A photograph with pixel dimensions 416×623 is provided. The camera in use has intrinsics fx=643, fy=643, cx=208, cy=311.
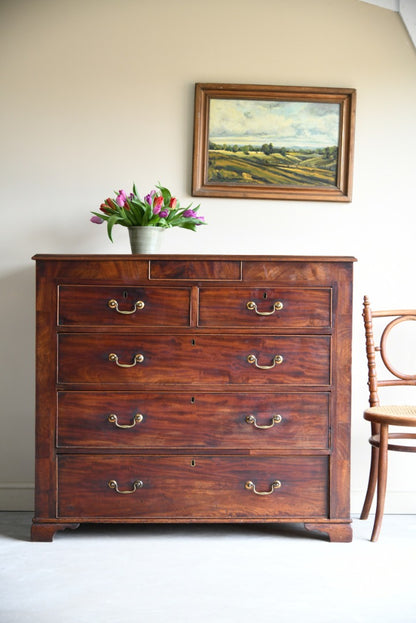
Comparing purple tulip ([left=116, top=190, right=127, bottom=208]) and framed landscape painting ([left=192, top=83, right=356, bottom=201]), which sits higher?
framed landscape painting ([left=192, top=83, right=356, bottom=201])

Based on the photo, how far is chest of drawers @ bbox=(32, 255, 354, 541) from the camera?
106 inches

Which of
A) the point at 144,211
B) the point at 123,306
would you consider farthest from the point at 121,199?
the point at 123,306

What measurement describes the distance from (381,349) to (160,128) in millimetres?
1549

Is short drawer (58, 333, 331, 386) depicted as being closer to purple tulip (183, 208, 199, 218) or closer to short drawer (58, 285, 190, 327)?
short drawer (58, 285, 190, 327)

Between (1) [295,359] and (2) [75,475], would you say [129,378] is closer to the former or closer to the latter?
(2) [75,475]

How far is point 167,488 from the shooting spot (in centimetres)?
270

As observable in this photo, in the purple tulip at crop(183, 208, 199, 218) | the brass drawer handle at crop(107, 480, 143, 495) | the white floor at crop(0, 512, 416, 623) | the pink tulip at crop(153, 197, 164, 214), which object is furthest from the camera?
the purple tulip at crop(183, 208, 199, 218)

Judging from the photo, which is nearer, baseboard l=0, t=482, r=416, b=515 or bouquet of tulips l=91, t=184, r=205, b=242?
bouquet of tulips l=91, t=184, r=205, b=242

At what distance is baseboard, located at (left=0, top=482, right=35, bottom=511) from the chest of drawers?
533 millimetres

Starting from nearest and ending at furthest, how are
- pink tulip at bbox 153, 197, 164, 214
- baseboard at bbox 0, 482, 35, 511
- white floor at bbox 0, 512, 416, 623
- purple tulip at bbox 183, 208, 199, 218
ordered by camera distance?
white floor at bbox 0, 512, 416, 623 → pink tulip at bbox 153, 197, 164, 214 → purple tulip at bbox 183, 208, 199, 218 → baseboard at bbox 0, 482, 35, 511

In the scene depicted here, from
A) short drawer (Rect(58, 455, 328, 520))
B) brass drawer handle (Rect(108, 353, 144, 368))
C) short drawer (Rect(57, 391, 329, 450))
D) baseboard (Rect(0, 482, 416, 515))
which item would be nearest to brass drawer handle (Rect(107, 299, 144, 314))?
brass drawer handle (Rect(108, 353, 144, 368))

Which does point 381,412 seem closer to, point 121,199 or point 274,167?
point 274,167

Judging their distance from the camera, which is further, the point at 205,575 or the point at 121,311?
the point at 121,311

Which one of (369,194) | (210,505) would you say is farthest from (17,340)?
(369,194)
